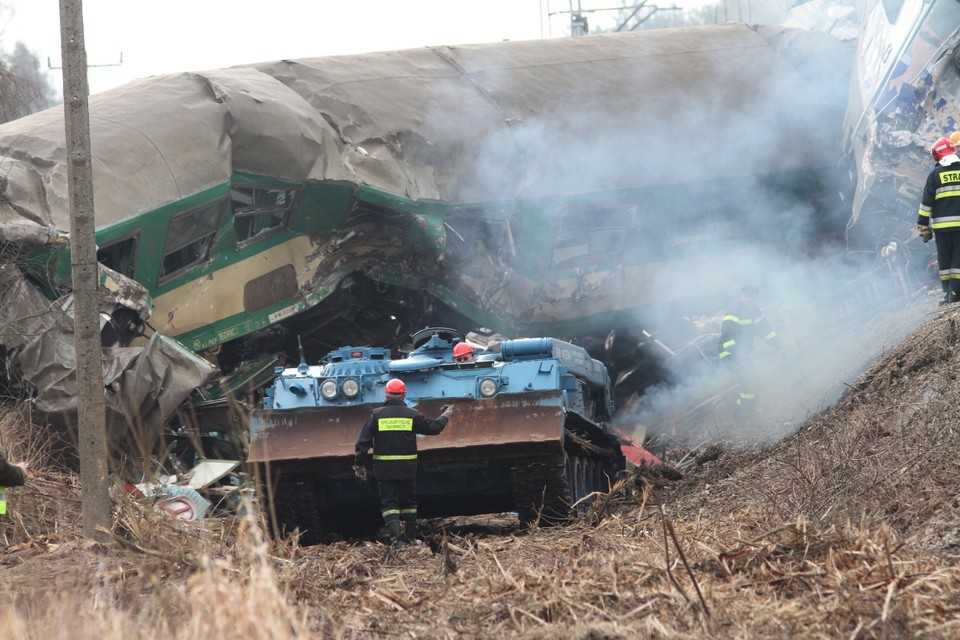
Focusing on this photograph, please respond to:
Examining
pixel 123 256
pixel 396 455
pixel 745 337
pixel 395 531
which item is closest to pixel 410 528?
pixel 395 531

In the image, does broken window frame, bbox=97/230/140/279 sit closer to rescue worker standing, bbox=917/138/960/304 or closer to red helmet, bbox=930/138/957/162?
rescue worker standing, bbox=917/138/960/304

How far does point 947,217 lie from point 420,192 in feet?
16.9

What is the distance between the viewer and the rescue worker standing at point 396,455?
8828 millimetres

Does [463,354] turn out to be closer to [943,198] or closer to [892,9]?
[943,198]

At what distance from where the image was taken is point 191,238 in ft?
40.3

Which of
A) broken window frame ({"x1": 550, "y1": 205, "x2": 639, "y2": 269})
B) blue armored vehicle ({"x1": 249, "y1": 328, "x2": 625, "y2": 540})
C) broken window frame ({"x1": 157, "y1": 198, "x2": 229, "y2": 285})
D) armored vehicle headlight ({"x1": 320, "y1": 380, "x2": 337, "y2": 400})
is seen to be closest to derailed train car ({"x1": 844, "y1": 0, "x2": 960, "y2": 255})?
broken window frame ({"x1": 550, "y1": 205, "x2": 639, "y2": 269})

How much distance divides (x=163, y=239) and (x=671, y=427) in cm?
642

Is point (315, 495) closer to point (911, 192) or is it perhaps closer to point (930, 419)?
point (930, 419)

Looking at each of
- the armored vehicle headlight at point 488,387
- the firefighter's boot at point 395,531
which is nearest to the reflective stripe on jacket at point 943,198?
the armored vehicle headlight at point 488,387

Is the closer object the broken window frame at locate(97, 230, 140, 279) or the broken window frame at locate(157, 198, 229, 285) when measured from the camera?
the broken window frame at locate(97, 230, 140, 279)

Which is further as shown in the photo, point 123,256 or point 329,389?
point 123,256

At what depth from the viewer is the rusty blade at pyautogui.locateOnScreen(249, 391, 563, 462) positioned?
906 cm

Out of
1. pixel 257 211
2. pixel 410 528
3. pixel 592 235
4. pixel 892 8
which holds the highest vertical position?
pixel 892 8

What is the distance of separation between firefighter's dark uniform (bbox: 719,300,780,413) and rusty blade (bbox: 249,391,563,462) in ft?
18.4
